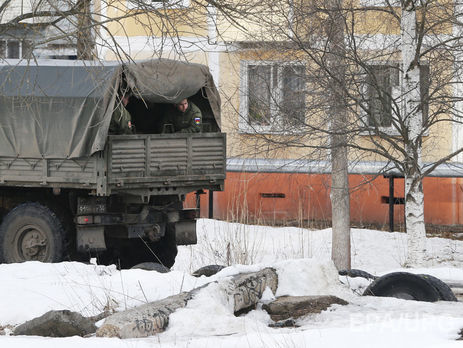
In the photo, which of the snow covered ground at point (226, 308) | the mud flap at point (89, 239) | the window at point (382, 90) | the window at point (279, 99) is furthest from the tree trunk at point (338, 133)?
the mud flap at point (89, 239)

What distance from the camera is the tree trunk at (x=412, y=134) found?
13477mm

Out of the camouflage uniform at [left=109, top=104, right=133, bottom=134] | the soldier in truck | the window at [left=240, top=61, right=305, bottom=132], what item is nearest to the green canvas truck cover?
the camouflage uniform at [left=109, top=104, right=133, bottom=134]

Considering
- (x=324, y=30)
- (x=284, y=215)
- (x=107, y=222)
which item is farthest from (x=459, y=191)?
(x=107, y=222)

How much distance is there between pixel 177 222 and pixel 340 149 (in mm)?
2806

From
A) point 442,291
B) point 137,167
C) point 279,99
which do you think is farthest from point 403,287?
point 279,99

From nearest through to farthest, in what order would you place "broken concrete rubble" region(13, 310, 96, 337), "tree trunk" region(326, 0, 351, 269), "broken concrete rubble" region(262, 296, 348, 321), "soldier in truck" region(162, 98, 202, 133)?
"broken concrete rubble" region(13, 310, 96, 337) → "broken concrete rubble" region(262, 296, 348, 321) → "tree trunk" region(326, 0, 351, 269) → "soldier in truck" region(162, 98, 202, 133)

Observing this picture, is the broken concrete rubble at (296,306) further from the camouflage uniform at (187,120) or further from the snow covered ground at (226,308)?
the camouflage uniform at (187,120)

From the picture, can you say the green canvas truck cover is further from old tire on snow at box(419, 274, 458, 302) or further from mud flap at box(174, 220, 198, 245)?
old tire on snow at box(419, 274, 458, 302)

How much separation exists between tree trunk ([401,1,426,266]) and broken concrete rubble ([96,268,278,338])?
4.57m

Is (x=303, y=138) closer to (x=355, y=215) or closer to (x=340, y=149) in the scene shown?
(x=340, y=149)

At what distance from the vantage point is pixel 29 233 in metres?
13.8

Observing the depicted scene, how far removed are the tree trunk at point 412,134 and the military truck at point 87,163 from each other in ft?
9.28

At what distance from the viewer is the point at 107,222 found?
44.3 feet

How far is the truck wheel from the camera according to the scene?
13.6 metres
